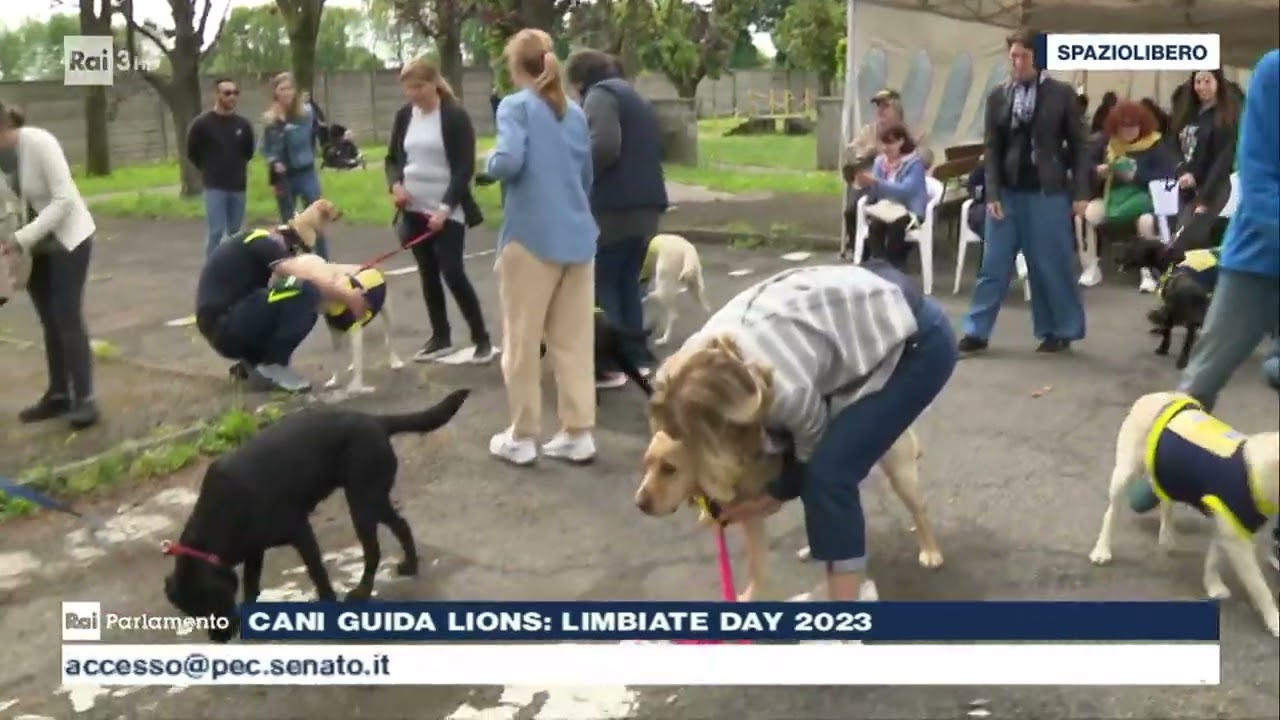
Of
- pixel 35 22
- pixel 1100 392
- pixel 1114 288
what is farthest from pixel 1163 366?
pixel 35 22

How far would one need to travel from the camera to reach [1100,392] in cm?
236

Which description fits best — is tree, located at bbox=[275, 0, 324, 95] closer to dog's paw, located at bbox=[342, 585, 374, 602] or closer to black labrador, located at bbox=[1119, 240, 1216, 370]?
dog's paw, located at bbox=[342, 585, 374, 602]

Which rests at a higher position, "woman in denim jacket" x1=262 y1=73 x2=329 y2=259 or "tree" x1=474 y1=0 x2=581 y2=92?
"tree" x1=474 y1=0 x2=581 y2=92

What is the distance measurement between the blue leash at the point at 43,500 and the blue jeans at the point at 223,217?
2.49 metres

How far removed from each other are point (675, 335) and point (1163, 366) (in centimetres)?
147

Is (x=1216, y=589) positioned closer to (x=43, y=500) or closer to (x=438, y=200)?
(x=43, y=500)

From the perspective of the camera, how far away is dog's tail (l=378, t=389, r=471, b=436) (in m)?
2.16

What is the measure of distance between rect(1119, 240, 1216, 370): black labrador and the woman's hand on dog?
57 cm

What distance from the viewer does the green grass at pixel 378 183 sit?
10.2 ft

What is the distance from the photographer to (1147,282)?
218cm

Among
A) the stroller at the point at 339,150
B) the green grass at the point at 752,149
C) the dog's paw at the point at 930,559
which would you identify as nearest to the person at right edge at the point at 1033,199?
the dog's paw at the point at 930,559

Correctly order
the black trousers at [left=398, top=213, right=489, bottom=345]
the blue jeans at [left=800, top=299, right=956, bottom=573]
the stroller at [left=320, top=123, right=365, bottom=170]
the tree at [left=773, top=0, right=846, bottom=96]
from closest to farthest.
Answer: the blue jeans at [left=800, top=299, right=956, bottom=573] < the black trousers at [left=398, top=213, right=489, bottom=345] < the stroller at [left=320, top=123, right=365, bottom=170] < the tree at [left=773, top=0, right=846, bottom=96]

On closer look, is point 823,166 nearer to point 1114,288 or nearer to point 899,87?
point 899,87

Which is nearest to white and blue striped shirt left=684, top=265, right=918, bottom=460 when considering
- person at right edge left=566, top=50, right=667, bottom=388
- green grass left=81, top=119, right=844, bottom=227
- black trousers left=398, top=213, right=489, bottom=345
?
green grass left=81, top=119, right=844, bottom=227
